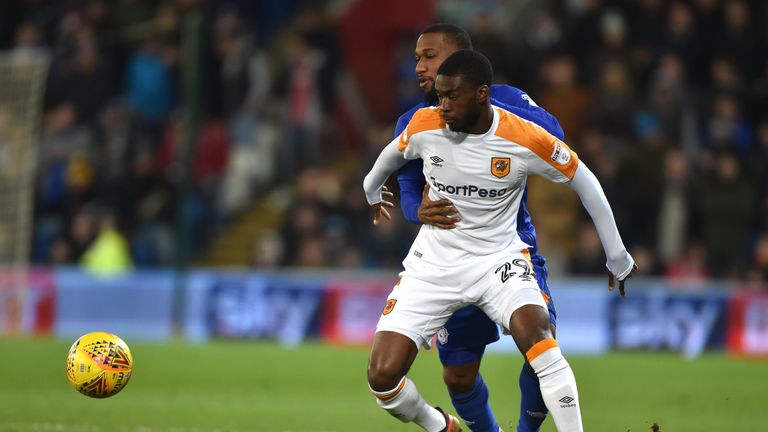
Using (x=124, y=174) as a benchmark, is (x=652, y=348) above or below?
below

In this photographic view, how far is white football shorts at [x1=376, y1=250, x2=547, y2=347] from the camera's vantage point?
6.62 m

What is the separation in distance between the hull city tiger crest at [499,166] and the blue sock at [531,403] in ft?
3.41

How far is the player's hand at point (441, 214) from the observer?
6773 mm

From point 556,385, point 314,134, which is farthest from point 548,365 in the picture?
point 314,134

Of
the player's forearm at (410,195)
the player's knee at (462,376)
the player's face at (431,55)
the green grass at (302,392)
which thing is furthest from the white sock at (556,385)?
the green grass at (302,392)

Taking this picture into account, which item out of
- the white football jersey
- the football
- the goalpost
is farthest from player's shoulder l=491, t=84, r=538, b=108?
the goalpost

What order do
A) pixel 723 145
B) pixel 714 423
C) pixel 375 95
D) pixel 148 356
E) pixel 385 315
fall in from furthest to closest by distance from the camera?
pixel 375 95
pixel 723 145
pixel 148 356
pixel 714 423
pixel 385 315

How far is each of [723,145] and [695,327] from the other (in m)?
2.25

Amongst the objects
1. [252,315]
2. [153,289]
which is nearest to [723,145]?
[252,315]

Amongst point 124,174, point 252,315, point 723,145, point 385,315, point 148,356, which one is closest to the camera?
point 385,315

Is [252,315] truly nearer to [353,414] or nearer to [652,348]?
[652,348]

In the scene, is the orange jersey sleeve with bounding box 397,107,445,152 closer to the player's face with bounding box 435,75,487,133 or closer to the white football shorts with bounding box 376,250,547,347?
the player's face with bounding box 435,75,487,133

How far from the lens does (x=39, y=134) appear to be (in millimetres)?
19719

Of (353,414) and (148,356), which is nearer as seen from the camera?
(353,414)
